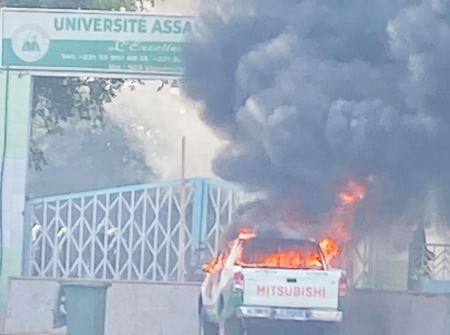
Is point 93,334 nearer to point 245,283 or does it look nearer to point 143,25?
point 245,283

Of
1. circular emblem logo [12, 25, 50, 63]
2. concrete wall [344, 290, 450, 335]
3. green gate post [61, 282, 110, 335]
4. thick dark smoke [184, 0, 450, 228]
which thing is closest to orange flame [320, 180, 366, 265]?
thick dark smoke [184, 0, 450, 228]

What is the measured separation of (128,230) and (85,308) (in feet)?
20.2

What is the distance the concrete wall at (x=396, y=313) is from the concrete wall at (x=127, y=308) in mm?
2570

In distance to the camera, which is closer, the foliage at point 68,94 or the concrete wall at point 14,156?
the concrete wall at point 14,156

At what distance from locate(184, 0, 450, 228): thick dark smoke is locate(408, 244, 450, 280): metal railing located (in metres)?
2.05

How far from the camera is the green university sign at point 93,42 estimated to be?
84.6 feet

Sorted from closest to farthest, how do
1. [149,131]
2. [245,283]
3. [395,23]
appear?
[245,283] → [395,23] → [149,131]

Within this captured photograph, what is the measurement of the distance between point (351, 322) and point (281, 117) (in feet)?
11.2

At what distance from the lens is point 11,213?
2662cm

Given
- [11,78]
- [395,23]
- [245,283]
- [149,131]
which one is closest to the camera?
[245,283]

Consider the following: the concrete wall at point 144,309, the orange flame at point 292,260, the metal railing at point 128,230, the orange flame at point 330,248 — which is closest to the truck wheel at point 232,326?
the orange flame at point 292,260

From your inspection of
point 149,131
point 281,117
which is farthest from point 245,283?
point 149,131

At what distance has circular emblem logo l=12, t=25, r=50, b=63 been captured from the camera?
85.1 feet

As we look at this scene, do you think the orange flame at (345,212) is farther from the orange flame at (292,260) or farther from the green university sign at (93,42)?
the green university sign at (93,42)
